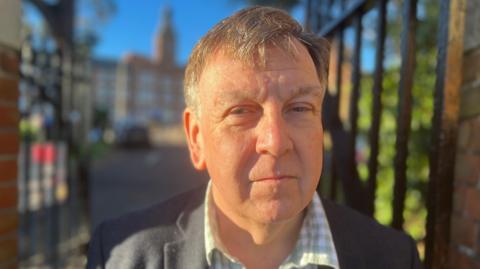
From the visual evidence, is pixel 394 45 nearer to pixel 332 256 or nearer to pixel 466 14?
pixel 466 14

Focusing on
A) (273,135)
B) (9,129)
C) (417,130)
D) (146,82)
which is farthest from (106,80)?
(273,135)

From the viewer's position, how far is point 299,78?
1.15 meters

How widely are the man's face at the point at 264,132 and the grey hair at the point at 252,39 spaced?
26 mm

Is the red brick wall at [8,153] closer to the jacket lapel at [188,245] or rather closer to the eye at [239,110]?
the jacket lapel at [188,245]

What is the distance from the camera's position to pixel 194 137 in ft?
4.42

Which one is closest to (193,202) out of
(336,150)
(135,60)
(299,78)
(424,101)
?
(299,78)

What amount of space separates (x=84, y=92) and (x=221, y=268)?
370 cm

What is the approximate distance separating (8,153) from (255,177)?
113 centimetres

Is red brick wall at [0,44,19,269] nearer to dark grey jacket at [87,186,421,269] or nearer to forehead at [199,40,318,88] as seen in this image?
dark grey jacket at [87,186,421,269]

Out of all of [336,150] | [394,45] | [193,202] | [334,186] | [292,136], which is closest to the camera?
[292,136]

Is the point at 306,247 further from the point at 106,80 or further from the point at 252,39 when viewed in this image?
the point at 106,80

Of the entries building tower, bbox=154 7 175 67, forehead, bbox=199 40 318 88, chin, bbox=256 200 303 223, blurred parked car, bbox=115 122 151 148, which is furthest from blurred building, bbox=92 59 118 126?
chin, bbox=256 200 303 223

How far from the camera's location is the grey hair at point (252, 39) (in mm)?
1132

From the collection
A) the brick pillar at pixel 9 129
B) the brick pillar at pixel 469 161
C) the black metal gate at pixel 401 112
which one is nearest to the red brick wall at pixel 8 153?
the brick pillar at pixel 9 129
